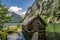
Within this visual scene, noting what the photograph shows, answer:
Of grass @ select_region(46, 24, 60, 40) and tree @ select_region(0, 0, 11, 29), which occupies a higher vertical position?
tree @ select_region(0, 0, 11, 29)

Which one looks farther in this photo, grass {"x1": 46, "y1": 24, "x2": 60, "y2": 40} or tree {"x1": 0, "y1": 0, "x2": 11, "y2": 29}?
tree {"x1": 0, "y1": 0, "x2": 11, "y2": 29}

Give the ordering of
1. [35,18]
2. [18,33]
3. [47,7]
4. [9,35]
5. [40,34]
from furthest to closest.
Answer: [47,7] → [18,33] → [9,35] → [35,18] → [40,34]

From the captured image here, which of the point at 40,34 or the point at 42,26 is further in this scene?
the point at 42,26

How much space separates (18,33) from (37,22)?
1.73 meters

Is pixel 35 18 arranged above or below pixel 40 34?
above

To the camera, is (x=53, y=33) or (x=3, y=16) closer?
(x=3, y=16)

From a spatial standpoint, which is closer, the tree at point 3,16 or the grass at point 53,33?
the grass at point 53,33

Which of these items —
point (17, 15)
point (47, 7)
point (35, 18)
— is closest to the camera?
point (35, 18)

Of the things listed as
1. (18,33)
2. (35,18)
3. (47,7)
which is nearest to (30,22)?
(35,18)

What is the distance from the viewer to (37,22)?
20.0 ft

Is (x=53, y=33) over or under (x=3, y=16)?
under

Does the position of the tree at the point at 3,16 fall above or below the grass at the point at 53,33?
above

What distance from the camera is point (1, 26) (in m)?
6.48

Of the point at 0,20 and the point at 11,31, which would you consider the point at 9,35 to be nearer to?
the point at 11,31
